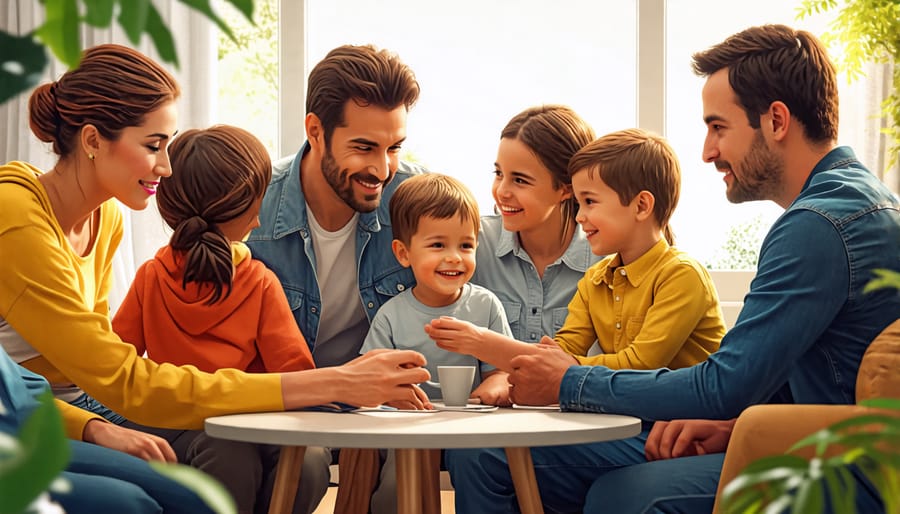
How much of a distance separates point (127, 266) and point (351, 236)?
1351 millimetres

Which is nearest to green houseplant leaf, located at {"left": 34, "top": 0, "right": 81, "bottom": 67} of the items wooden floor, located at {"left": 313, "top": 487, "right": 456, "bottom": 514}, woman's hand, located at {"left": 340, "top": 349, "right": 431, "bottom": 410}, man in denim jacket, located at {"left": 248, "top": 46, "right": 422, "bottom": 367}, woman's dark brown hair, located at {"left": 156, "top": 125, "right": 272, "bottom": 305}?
woman's hand, located at {"left": 340, "top": 349, "right": 431, "bottom": 410}

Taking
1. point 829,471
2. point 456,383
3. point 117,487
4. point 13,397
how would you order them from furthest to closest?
point 456,383 < point 117,487 < point 13,397 < point 829,471

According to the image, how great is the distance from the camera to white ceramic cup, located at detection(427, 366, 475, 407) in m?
1.80

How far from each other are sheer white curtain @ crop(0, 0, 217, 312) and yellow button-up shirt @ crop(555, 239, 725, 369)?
1.88m

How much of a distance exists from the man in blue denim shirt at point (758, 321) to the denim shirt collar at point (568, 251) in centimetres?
52

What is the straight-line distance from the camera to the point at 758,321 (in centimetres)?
166

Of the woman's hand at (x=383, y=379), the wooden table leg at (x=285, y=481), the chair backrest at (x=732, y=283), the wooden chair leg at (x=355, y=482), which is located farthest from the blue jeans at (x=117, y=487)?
the chair backrest at (x=732, y=283)

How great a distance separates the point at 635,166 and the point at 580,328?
1.31ft

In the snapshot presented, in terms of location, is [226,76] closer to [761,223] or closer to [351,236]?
[351,236]

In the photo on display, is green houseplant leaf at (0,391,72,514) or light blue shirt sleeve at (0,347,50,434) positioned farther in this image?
light blue shirt sleeve at (0,347,50,434)

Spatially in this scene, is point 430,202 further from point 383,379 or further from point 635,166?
point 383,379

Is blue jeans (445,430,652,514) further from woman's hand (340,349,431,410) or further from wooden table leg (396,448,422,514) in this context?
wooden table leg (396,448,422,514)

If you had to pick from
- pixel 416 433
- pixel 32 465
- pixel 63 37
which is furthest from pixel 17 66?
pixel 416 433

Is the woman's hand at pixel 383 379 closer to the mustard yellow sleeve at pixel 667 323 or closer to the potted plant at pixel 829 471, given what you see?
the mustard yellow sleeve at pixel 667 323
